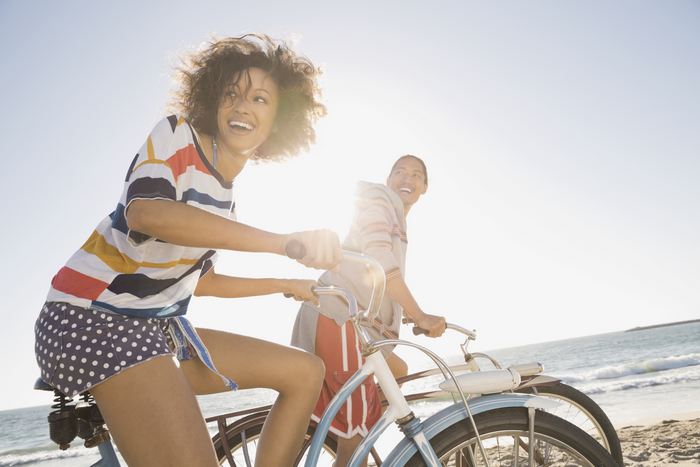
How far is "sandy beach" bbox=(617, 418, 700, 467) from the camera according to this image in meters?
4.64

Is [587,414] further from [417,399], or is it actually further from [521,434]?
[521,434]

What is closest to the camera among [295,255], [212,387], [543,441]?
[295,255]

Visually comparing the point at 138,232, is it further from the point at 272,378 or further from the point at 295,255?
the point at 272,378

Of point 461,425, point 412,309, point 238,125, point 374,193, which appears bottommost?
point 461,425

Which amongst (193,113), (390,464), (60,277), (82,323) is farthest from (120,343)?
(193,113)

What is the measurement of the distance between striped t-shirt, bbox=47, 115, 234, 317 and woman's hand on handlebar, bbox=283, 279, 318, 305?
44cm

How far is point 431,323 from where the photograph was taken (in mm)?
2398

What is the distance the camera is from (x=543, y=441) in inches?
60.0

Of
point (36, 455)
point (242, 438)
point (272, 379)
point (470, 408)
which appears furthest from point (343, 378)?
point (36, 455)

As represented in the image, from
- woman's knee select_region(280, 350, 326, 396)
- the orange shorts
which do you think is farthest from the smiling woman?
woman's knee select_region(280, 350, 326, 396)

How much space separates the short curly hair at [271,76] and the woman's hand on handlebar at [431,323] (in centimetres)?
107

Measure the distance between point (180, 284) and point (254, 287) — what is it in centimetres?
45

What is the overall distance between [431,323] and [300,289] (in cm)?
87

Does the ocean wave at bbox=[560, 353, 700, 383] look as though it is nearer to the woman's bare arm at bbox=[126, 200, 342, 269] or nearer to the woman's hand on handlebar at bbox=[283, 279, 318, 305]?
the woman's hand on handlebar at bbox=[283, 279, 318, 305]
